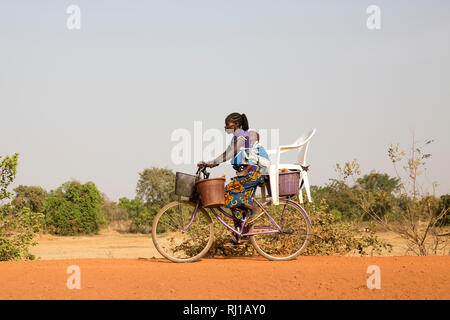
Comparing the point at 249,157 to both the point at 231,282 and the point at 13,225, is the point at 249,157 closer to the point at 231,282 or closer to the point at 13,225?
the point at 231,282

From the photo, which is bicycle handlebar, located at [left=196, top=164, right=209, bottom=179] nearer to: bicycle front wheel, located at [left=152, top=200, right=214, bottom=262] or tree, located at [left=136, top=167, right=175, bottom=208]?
bicycle front wheel, located at [left=152, top=200, right=214, bottom=262]

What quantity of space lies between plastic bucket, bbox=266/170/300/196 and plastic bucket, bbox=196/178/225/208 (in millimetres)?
904

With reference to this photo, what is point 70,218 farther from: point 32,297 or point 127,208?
point 32,297

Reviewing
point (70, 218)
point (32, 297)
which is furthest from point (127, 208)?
point (32, 297)

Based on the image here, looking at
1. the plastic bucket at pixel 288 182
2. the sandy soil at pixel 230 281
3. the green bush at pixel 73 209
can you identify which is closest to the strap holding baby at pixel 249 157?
the plastic bucket at pixel 288 182

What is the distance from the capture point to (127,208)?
3959cm

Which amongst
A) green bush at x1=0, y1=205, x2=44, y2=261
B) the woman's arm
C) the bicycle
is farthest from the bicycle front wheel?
green bush at x1=0, y1=205, x2=44, y2=261

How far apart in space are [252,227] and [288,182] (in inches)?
33.5

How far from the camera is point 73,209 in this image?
31969 millimetres

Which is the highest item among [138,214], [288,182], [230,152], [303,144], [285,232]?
[303,144]

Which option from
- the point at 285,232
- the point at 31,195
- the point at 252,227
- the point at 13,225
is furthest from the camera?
the point at 31,195

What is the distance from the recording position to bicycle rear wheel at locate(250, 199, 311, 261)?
26.3 ft

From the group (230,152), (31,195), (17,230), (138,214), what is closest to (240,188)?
(230,152)
